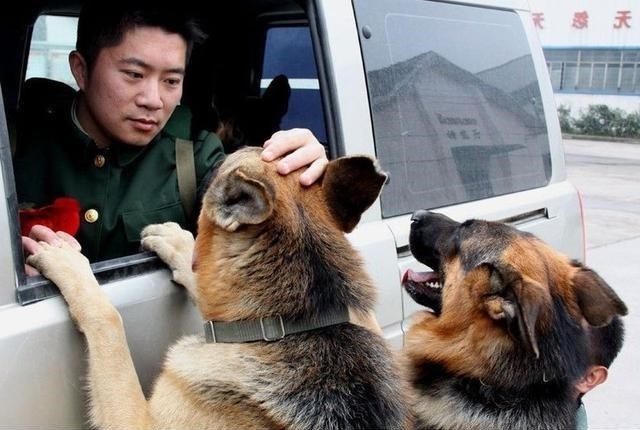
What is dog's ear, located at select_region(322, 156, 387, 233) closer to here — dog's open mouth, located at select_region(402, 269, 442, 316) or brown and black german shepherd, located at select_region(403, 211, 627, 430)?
brown and black german shepherd, located at select_region(403, 211, 627, 430)

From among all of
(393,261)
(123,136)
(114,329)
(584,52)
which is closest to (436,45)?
(393,261)

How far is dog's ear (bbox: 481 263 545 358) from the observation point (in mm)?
2303

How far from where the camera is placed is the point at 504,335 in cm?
251

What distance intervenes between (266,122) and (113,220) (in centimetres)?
174

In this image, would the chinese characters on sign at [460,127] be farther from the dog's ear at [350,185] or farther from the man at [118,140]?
the dog's ear at [350,185]

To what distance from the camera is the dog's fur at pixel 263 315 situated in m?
1.95

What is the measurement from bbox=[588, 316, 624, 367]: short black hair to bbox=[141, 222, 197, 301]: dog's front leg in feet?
4.77

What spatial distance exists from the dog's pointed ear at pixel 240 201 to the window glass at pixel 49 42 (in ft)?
8.55

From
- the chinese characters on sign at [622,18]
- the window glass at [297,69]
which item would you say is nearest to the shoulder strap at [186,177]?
the window glass at [297,69]

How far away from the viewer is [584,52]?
99.2 ft

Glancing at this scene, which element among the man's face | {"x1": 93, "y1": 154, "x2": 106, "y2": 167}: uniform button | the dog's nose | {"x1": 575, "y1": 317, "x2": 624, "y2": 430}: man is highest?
the man's face

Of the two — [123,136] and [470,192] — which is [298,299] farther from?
[470,192]

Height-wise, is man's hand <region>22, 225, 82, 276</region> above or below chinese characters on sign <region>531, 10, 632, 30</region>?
below

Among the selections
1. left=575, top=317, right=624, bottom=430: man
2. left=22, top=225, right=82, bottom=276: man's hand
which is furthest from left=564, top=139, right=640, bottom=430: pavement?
left=22, top=225, right=82, bottom=276: man's hand
